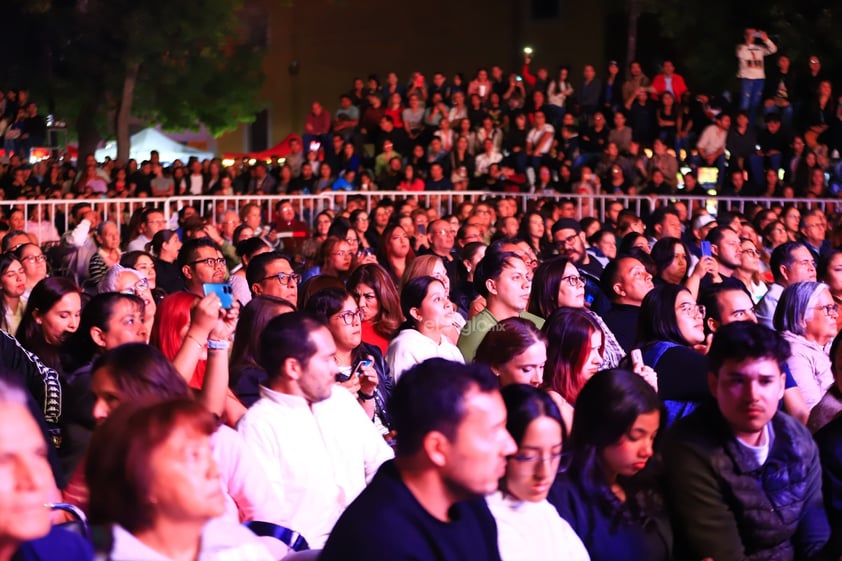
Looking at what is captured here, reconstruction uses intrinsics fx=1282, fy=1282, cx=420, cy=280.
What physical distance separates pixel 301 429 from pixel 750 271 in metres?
5.53

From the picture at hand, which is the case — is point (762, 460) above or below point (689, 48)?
below

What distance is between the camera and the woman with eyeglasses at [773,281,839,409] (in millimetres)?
5973

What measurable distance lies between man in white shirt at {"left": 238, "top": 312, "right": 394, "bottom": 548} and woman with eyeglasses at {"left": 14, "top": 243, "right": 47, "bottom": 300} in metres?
4.11

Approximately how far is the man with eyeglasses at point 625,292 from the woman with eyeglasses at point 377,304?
1202 millimetres

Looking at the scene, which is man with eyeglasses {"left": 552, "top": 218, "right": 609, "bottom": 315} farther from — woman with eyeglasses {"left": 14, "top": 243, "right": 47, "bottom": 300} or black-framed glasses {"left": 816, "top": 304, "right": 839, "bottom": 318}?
woman with eyeglasses {"left": 14, "top": 243, "right": 47, "bottom": 300}

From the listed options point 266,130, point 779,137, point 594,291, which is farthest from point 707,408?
point 266,130

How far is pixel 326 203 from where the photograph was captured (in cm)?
1630

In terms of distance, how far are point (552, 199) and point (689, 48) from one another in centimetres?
765

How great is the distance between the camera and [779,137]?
17.1 m

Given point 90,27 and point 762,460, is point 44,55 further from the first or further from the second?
point 762,460

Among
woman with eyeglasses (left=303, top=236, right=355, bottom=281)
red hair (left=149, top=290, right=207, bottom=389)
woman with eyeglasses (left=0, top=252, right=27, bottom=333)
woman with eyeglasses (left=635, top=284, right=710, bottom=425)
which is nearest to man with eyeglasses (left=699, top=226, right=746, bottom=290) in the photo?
woman with eyeglasses (left=303, top=236, right=355, bottom=281)

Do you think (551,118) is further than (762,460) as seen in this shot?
Yes

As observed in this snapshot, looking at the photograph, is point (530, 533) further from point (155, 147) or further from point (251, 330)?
point (155, 147)

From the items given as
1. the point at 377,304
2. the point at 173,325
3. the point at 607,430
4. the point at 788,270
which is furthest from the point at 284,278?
Result: the point at 607,430
